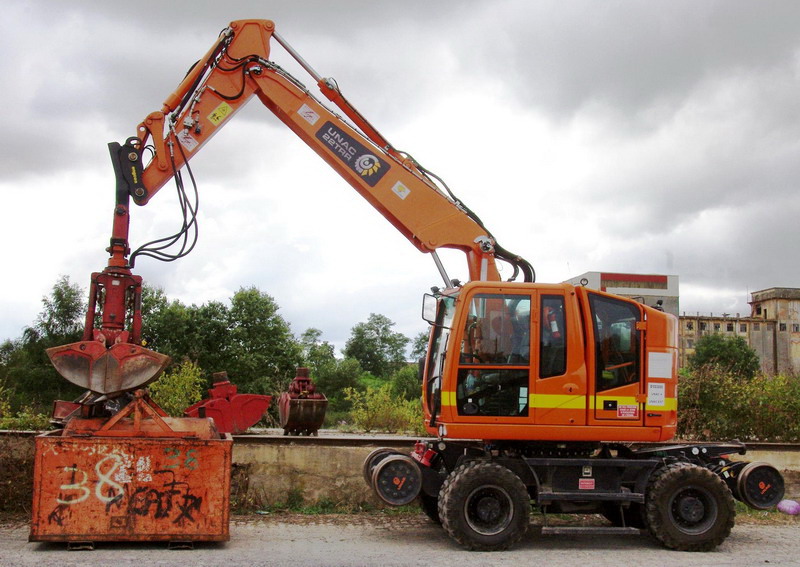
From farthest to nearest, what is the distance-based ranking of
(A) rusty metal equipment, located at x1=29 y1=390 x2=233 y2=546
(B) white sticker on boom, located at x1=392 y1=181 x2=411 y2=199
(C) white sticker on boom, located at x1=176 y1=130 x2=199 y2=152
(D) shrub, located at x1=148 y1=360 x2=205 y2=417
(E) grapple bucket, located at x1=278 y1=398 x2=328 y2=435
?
(D) shrub, located at x1=148 y1=360 x2=205 y2=417 < (E) grapple bucket, located at x1=278 y1=398 x2=328 y2=435 < (B) white sticker on boom, located at x1=392 y1=181 x2=411 y2=199 < (C) white sticker on boom, located at x1=176 y1=130 x2=199 y2=152 < (A) rusty metal equipment, located at x1=29 y1=390 x2=233 y2=546

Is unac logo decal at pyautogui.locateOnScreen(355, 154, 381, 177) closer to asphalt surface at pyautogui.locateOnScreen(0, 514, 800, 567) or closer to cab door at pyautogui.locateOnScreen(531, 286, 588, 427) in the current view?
cab door at pyautogui.locateOnScreen(531, 286, 588, 427)

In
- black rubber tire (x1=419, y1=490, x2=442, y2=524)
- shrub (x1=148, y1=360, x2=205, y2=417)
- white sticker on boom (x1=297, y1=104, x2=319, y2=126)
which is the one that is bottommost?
black rubber tire (x1=419, y1=490, x2=442, y2=524)

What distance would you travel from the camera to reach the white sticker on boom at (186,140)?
360 inches

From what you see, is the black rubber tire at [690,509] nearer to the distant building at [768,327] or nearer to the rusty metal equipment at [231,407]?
the rusty metal equipment at [231,407]

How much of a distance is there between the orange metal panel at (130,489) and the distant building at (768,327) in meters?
84.7

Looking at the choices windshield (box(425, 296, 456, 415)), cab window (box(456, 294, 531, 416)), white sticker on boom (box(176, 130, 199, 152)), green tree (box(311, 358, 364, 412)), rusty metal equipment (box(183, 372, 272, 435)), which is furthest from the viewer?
green tree (box(311, 358, 364, 412))

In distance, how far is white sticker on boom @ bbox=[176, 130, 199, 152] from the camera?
30.0 feet

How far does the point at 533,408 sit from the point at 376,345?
60.7 m

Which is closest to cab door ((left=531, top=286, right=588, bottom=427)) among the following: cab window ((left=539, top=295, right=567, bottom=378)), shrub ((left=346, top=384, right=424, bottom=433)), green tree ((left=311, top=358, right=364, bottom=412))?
cab window ((left=539, top=295, right=567, bottom=378))

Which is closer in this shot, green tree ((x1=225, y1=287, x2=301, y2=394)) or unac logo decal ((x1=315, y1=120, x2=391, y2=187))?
unac logo decal ((x1=315, y1=120, x2=391, y2=187))

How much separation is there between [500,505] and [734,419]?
5905 millimetres

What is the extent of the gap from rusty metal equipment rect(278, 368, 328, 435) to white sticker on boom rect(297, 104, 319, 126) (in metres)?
4.37

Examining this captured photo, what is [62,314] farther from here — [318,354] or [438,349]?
[438,349]

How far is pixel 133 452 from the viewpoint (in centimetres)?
747
